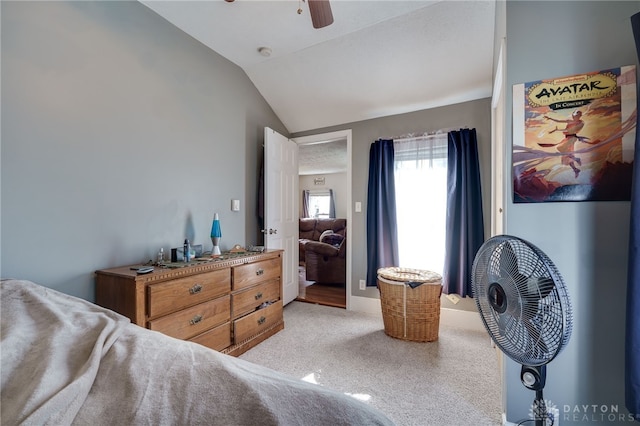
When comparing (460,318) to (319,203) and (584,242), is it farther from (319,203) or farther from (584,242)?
(319,203)

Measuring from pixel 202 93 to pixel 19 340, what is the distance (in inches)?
83.5

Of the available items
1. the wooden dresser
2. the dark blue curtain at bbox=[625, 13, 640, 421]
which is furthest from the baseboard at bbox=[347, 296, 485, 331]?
the dark blue curtain at bbox=[625, 13, 640, 421]

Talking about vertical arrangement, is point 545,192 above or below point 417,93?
below

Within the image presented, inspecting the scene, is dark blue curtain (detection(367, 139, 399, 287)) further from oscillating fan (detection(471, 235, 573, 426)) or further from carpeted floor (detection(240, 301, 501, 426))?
oscillating fan (detection(471, 235, 573, 426))

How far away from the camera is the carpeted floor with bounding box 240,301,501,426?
1.54 metres

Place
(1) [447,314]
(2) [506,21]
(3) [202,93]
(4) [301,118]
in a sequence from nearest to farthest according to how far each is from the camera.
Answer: (2) [506,21] → (3) [202,93] → (1) [447,314] → (4) [301,118]

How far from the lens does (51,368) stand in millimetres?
696

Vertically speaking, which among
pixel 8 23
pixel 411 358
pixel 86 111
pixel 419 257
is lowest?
pixel 411 358

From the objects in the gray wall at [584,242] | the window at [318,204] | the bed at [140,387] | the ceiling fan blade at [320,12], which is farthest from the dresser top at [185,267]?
the window at [318,204]

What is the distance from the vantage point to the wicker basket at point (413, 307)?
7.64 feet

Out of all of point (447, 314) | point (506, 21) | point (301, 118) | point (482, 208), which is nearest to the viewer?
point (506, 21)

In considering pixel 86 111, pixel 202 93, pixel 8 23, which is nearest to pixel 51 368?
pixel 86 111

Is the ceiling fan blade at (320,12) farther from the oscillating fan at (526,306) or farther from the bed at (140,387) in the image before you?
the bed at (140,387)

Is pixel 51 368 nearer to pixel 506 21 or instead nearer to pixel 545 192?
pixel 545 192
